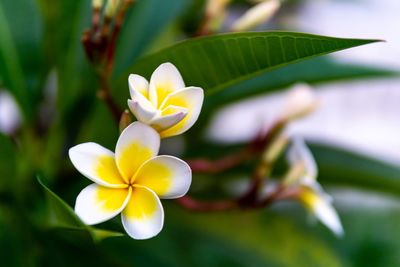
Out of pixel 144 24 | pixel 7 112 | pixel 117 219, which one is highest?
pixel 144 24

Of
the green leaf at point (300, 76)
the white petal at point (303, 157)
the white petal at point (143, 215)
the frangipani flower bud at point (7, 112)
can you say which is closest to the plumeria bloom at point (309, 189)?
the white petal at point (303, 157)

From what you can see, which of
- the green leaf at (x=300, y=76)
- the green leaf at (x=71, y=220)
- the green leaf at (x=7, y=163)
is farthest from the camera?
the green leaf at (x=300, y=76)

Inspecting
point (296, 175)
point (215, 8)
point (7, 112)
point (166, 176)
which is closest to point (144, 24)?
point (215, 8)

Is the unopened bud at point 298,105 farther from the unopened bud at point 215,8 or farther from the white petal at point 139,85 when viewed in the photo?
the white petal at point 139,85

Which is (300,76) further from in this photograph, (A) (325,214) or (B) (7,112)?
(B) (7,112)

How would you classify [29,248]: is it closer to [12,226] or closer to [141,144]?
[12,226]

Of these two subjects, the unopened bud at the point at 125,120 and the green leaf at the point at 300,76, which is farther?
the green leaf at the point at 300,76

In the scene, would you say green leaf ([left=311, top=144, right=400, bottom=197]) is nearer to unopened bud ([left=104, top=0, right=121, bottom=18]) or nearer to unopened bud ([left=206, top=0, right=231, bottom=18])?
unopened bud ([left=206, top=0, right=231, bottom=18])
